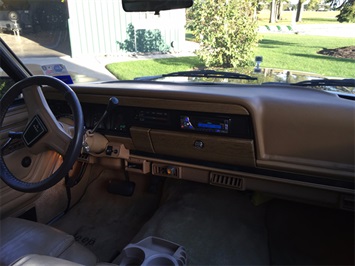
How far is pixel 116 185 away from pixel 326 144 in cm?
189

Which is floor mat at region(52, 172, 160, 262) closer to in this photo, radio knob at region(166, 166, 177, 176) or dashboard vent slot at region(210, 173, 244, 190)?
radio knob at region(166, 166, 177, 176)

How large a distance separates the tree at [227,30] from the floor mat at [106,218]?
221 centimetres

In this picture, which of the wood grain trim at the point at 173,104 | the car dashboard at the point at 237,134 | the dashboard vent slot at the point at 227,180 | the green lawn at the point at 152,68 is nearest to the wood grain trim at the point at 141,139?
the car dashboard at the point at 237,134

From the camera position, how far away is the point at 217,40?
500 centimetres

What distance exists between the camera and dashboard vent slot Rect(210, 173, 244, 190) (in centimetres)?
225

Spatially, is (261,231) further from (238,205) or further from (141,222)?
(141,222)

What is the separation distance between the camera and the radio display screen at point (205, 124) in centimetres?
205

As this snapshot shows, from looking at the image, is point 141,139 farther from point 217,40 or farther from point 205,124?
point 217,40

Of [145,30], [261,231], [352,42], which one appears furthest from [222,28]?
[145,30]

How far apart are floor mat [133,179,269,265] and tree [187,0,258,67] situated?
2.16m

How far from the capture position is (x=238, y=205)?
2693 millimetres

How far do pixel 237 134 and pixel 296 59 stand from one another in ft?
9.21

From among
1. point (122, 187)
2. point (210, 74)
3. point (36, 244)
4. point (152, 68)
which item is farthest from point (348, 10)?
point (36, 244)

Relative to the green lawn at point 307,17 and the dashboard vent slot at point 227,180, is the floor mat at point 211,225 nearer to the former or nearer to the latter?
the dashboard vent slot at point 227,180
